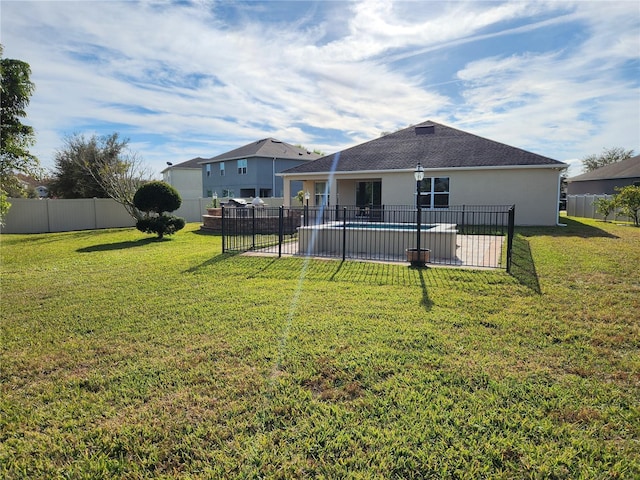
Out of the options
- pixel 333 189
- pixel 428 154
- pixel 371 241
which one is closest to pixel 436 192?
pixel 428 154

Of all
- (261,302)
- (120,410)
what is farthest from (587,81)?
(120,410)

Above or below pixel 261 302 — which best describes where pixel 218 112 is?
above

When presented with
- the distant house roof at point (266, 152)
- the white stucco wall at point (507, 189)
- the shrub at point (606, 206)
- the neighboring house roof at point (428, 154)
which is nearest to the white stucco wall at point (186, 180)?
the distant house roof at point (266, 152)

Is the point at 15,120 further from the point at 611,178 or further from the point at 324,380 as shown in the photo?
the point at 611,178

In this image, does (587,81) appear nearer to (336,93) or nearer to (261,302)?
(336,93)

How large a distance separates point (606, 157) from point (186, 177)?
54.2 m

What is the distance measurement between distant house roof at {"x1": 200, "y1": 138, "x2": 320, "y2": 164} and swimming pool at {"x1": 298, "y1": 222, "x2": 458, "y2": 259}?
23.9 meters

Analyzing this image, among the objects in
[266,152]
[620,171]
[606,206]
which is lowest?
[606,206]

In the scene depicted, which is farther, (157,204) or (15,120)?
(157,204)

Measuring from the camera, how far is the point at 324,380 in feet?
11.3

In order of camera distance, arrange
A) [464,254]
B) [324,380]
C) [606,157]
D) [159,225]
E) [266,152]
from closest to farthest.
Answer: [324,380] → [464,254] → [159,225] → [266,152] → [606,157]

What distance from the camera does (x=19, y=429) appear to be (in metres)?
2.81

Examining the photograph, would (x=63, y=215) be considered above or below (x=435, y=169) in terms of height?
below

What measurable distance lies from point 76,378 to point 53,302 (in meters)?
3.19
